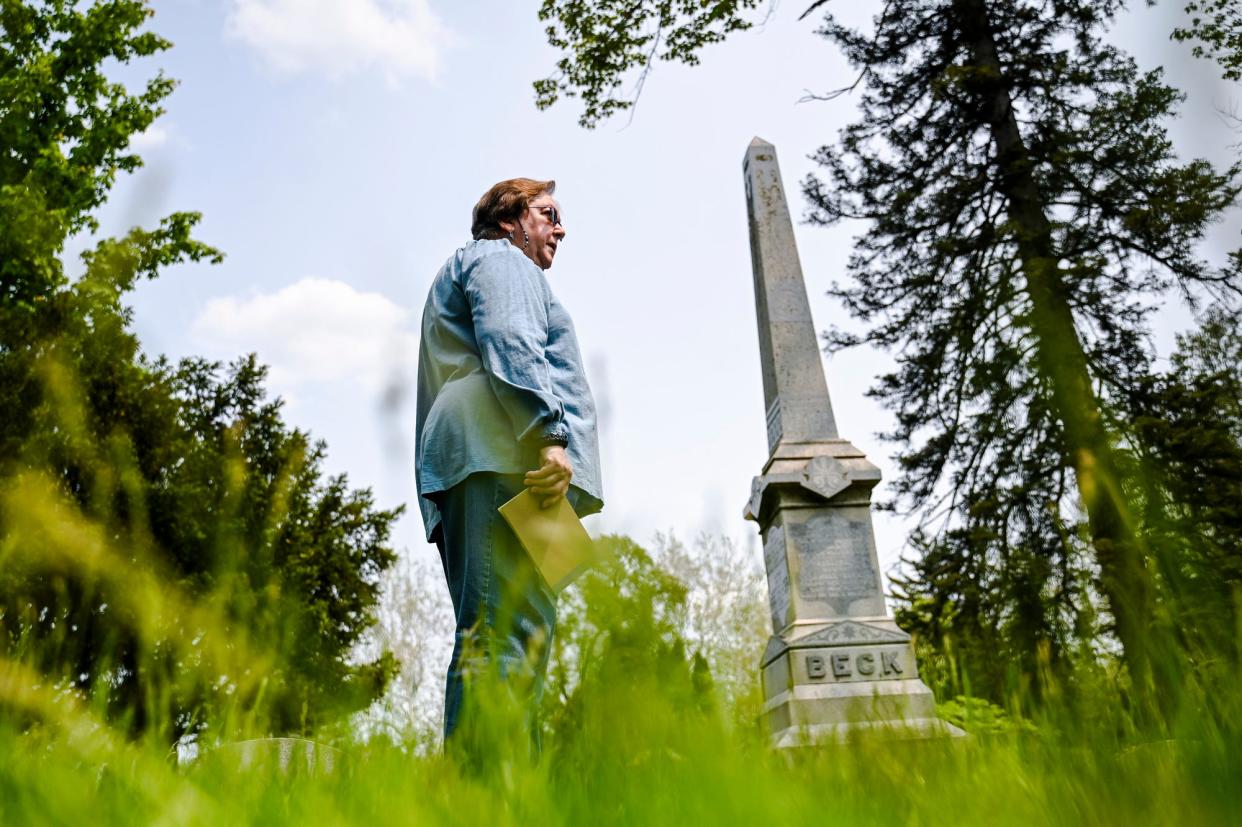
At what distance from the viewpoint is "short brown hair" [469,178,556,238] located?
2.99 metres

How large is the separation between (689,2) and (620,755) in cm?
974

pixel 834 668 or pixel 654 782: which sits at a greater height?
pixel 834 668

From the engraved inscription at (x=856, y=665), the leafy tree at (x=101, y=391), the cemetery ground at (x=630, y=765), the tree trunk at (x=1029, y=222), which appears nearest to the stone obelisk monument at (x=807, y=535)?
the engraved inscription at (x=856, y=665)

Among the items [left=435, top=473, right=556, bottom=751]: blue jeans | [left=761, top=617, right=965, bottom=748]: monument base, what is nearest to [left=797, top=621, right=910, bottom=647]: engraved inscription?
[left=761, top=617, right=965, bottom=748]: monument base

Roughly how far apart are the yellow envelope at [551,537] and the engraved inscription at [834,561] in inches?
226

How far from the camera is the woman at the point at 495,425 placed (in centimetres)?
238

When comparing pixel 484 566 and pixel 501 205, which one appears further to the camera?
pixel 501 205

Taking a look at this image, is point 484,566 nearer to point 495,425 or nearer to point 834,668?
point 495,425

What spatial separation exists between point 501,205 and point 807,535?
557cm

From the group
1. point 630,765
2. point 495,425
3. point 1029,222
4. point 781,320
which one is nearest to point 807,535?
point 781,320

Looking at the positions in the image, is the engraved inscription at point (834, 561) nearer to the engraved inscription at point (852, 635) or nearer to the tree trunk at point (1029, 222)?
the engraved inscription at point (852, 635)

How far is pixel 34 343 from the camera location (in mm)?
13148

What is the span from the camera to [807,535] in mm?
7938

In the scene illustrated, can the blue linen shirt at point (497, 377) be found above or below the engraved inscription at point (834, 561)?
below
